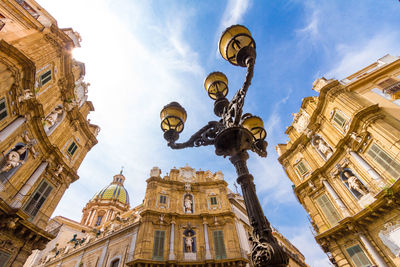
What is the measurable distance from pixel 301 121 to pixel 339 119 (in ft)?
16.6

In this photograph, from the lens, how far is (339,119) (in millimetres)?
15508

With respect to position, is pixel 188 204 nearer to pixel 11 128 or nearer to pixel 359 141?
pixel 11 128

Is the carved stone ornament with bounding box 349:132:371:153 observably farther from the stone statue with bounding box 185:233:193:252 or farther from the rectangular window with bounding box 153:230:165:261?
the rectangular window with bounding box 153:230:165:261

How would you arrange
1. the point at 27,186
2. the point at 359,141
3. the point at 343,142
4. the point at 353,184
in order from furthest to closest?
the point at 343,142 → the point at 359,141 → the point at 353,184 → the point at 27,186

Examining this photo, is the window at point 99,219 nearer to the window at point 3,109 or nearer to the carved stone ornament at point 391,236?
the window at point 3,109

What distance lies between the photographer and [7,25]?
37.1 ft

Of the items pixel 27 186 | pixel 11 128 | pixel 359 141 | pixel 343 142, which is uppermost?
pixel 343 142

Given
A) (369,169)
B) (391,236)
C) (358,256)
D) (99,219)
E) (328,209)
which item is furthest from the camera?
(99,219)

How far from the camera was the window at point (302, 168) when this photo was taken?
1813 cm

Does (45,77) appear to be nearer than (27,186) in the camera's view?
No

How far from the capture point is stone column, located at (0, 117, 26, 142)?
988 centimetres

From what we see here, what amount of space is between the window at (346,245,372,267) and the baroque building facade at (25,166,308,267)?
751 centimetres

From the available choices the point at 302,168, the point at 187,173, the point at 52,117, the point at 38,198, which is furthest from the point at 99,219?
the point at 302,168

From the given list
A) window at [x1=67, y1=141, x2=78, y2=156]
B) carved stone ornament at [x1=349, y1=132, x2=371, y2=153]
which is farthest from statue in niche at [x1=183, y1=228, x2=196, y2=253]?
carved stone ornament at [x1=349, y1=132, x2=371, y2=153]
